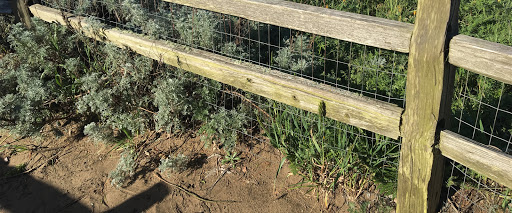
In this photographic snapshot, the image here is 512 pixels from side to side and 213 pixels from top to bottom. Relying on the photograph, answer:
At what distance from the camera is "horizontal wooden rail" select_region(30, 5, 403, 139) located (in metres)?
3.34

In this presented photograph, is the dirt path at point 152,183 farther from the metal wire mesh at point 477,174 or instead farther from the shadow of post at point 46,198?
the metal wire mesh at point 477,174

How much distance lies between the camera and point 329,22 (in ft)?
10.7

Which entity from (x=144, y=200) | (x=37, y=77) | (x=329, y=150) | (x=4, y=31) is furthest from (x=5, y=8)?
(x=329, y=150)

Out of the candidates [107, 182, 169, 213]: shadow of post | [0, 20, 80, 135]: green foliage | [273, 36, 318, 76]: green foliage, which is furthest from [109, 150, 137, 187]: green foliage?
[273, 36, 318, 76]: green foliage

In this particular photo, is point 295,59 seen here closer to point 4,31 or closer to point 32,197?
point 32,197

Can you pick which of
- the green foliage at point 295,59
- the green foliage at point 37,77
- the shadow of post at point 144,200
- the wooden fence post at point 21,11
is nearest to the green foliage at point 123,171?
the shadow of post at point 144,200

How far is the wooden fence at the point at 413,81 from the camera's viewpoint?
2746 mm

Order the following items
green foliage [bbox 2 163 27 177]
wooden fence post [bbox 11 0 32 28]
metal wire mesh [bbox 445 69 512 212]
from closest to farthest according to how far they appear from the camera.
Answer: metal wire mesh [bbox 445 69 512 212] → green foliage [bbox 2 163 27 177] → wooden fence post [bbox 11 0 32 28]

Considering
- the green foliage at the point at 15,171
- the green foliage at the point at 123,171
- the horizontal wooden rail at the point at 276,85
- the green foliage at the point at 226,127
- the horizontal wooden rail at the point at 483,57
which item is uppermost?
the horizontal wooden rail at the point at 483,57

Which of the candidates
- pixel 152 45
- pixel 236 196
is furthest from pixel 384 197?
pixel 152 45

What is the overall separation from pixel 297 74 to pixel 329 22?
122 cm

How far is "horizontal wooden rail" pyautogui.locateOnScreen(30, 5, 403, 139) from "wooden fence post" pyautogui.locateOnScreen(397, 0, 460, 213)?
166 millimetres

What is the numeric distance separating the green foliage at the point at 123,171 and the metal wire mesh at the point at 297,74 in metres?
0.91

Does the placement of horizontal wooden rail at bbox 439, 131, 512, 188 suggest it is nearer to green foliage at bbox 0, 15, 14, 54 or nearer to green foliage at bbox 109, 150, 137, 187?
green foliage at bbox 109, 150, 137, 187
